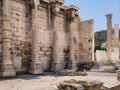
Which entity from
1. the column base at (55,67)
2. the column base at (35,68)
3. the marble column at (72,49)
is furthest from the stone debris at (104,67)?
the column base at (35,68)

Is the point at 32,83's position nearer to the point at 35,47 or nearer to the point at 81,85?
the point at 81,85

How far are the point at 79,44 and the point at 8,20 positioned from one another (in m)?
8.11

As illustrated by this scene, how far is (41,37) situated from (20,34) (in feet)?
5.96

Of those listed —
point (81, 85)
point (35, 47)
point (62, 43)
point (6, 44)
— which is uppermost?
point (62, 43)

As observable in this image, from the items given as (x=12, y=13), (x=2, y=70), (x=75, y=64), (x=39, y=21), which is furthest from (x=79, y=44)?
(x=2, y=70)

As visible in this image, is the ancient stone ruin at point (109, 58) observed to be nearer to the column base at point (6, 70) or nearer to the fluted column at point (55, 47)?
the fluted column at point (55, 47)

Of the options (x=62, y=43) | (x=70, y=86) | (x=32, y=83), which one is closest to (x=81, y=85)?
(x=70, y=86)

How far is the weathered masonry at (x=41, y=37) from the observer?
989 centimetres

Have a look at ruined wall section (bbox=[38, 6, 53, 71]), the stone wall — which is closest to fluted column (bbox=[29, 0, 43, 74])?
ruined wall section (bbox=[38, 6, 53, 71])

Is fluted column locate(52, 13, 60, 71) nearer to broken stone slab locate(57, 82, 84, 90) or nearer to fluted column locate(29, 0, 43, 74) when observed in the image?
fluted column locate(29, 0, 43, 74)

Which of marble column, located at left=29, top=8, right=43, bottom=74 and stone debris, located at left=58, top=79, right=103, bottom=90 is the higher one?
marble column, located at left=29, top=8, right=43, bottom=74

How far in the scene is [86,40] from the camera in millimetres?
17312

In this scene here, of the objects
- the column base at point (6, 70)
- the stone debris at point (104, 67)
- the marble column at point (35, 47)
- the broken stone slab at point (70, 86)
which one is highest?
the marble column at point (35, 47)

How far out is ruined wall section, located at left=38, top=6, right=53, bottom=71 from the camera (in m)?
12.7
